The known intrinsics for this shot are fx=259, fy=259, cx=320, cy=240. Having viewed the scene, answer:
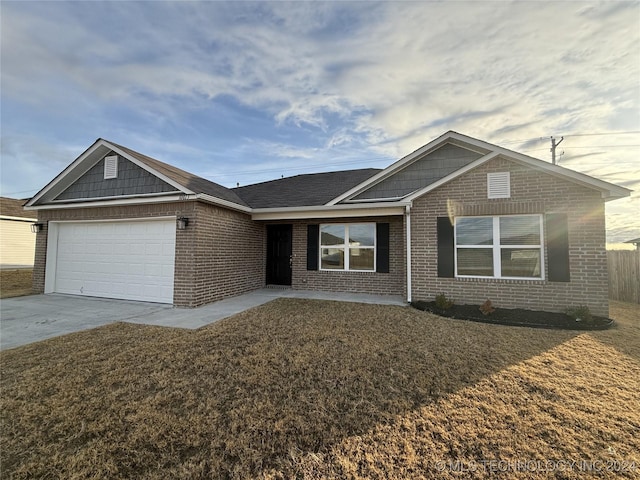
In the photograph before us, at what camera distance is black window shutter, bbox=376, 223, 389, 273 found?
893cm

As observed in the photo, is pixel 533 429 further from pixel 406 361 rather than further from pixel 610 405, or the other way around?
pixel 406 361

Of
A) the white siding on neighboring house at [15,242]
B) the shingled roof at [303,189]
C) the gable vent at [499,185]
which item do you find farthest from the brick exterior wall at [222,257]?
the white siding on neighboring house at [15,242]

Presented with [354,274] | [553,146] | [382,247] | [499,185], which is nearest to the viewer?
[499,185]

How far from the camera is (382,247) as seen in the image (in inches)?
354

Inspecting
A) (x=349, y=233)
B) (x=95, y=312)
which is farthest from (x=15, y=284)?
(x=349, y=233)

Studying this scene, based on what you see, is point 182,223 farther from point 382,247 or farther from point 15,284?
point 15,284

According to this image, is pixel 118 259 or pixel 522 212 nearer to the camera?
pixel 522 212

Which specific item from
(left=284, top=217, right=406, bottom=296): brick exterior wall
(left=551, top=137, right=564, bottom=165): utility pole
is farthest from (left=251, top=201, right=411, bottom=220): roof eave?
(left=551, top=137, right=564, bottom=165): utility pole

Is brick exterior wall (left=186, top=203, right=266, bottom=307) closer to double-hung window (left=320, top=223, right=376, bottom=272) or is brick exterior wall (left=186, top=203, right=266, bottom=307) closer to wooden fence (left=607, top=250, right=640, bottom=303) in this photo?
double-hung window (left=320, top=223, right=376, bottom=272)

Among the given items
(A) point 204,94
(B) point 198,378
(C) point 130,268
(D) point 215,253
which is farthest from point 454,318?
(A) point 204,94

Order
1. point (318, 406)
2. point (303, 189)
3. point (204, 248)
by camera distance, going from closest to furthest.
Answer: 1. point (318, 406)
2. point (204, 248)
3. point (303, 189)

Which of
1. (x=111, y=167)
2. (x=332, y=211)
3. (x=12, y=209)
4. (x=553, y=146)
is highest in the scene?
(x=553, y=146)

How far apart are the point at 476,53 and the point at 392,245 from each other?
5823 mm

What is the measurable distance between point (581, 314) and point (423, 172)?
5.52m
